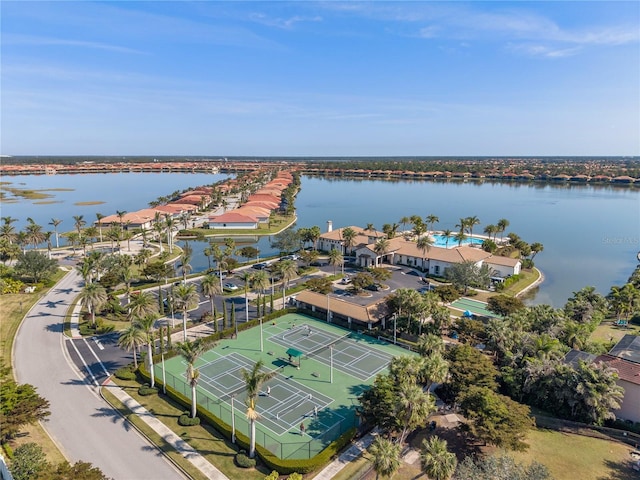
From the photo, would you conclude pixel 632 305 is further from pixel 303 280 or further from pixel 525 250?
pixel 303 280

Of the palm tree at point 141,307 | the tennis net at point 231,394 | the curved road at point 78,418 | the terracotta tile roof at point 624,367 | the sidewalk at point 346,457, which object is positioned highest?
the palm tree at point 141,307

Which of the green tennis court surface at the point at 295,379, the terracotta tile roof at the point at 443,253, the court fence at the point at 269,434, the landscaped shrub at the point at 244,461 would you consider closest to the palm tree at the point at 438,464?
the court fence at the point at 269,434

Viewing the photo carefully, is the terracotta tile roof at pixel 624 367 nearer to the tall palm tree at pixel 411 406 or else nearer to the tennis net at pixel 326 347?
the tall palm tree at pixel 411 406

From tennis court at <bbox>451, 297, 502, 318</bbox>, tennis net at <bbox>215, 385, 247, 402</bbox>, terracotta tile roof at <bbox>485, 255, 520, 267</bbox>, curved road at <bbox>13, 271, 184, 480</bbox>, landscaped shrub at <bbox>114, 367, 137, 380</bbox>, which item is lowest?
tennis net at <bbox>215, 385, 247, 402</bbox>

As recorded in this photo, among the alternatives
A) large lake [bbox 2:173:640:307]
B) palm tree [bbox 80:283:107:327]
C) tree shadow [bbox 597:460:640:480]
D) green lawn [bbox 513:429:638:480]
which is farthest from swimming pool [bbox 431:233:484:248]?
palm tree [bbox 80:283:107:327]

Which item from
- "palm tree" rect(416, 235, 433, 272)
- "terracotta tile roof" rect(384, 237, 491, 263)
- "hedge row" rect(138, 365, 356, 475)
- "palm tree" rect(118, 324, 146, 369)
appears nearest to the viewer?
"hedge row" rect(138, 365, 356, 475)


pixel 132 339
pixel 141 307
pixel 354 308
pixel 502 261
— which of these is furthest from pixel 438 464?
pixel 502 261

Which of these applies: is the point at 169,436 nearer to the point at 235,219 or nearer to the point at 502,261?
the point at 502,261

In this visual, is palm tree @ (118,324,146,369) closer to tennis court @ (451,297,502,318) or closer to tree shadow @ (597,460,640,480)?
tree shadow @ (597,460,640,480)
